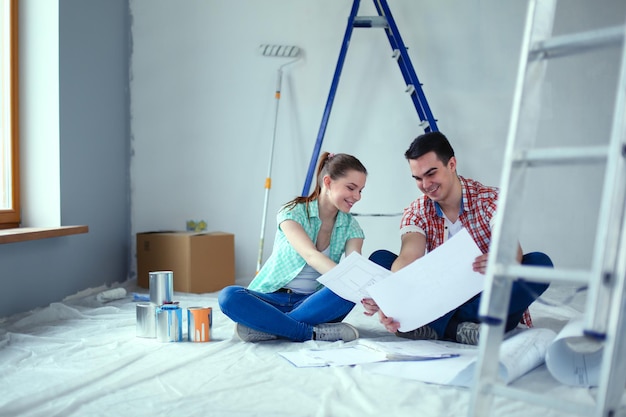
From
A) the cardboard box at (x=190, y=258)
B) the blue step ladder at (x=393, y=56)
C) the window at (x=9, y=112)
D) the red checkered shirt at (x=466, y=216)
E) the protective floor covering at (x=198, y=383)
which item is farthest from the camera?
the blue step ladder at (x=393, y=56)

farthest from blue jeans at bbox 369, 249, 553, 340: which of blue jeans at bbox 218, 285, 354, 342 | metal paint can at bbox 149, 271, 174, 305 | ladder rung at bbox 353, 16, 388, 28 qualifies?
ladder rung at bbox 353, 16, 388, 28

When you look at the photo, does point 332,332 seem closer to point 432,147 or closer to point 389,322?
Result: point 389,322

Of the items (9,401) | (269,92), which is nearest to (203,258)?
(269,92)

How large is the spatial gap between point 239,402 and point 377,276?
1.90 ft

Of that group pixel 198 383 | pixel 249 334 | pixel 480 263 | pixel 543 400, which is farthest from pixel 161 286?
pixel 543 400

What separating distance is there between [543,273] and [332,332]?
1131mm

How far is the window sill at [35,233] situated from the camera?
96.3 inches

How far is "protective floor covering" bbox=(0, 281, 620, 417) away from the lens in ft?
4.63

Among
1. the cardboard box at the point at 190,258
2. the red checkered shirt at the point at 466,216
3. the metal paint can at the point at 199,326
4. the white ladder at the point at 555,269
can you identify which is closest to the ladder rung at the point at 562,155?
the white ladder at the point at 555,269

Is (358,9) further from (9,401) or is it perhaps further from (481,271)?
(9,401)

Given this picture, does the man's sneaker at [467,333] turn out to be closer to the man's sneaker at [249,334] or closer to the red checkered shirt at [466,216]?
the red checkered shirt at [466,216]

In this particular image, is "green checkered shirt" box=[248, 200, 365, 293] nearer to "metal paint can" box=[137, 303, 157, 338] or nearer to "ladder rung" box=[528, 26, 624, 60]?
"metal paint can" box=[137, 303, 157, 338]

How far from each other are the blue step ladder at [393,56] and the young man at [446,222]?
139cm

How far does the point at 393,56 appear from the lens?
3.49m
